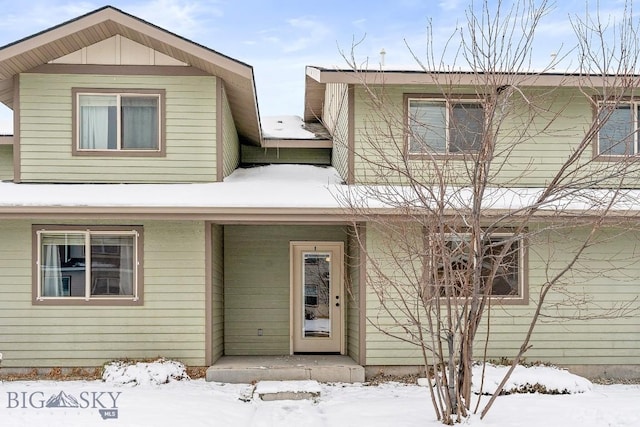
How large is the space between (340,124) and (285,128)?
9.00 feet

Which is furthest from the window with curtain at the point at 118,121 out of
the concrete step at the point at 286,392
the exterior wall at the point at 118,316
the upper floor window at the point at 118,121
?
the concrete step at the point at 286,392

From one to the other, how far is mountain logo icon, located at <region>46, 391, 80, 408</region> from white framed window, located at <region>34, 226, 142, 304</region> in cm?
190

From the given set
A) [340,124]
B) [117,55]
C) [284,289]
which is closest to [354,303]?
[284,289]

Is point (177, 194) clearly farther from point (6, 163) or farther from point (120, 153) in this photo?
point (6, 163)

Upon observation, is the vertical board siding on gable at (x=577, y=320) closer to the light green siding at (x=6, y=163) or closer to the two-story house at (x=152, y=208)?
the two-story house at (x=152, y=208)

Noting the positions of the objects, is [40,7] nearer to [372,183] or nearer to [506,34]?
[372,183]

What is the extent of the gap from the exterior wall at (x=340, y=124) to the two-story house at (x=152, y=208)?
22 centimetres

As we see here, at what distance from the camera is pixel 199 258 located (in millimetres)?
9719

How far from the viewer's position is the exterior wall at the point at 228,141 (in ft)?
34.5

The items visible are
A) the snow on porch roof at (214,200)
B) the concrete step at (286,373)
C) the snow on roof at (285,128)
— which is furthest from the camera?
the snow on roof at (285,128)

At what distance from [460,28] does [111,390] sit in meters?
6.47

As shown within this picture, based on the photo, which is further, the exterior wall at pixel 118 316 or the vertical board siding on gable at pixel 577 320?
the vertical board siding on gable at pixel 577 320

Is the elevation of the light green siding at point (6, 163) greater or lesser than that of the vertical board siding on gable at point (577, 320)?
greater

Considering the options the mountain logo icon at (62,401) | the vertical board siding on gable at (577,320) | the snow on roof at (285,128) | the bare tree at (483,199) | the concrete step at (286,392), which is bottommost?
the concrete step at (286,392)
